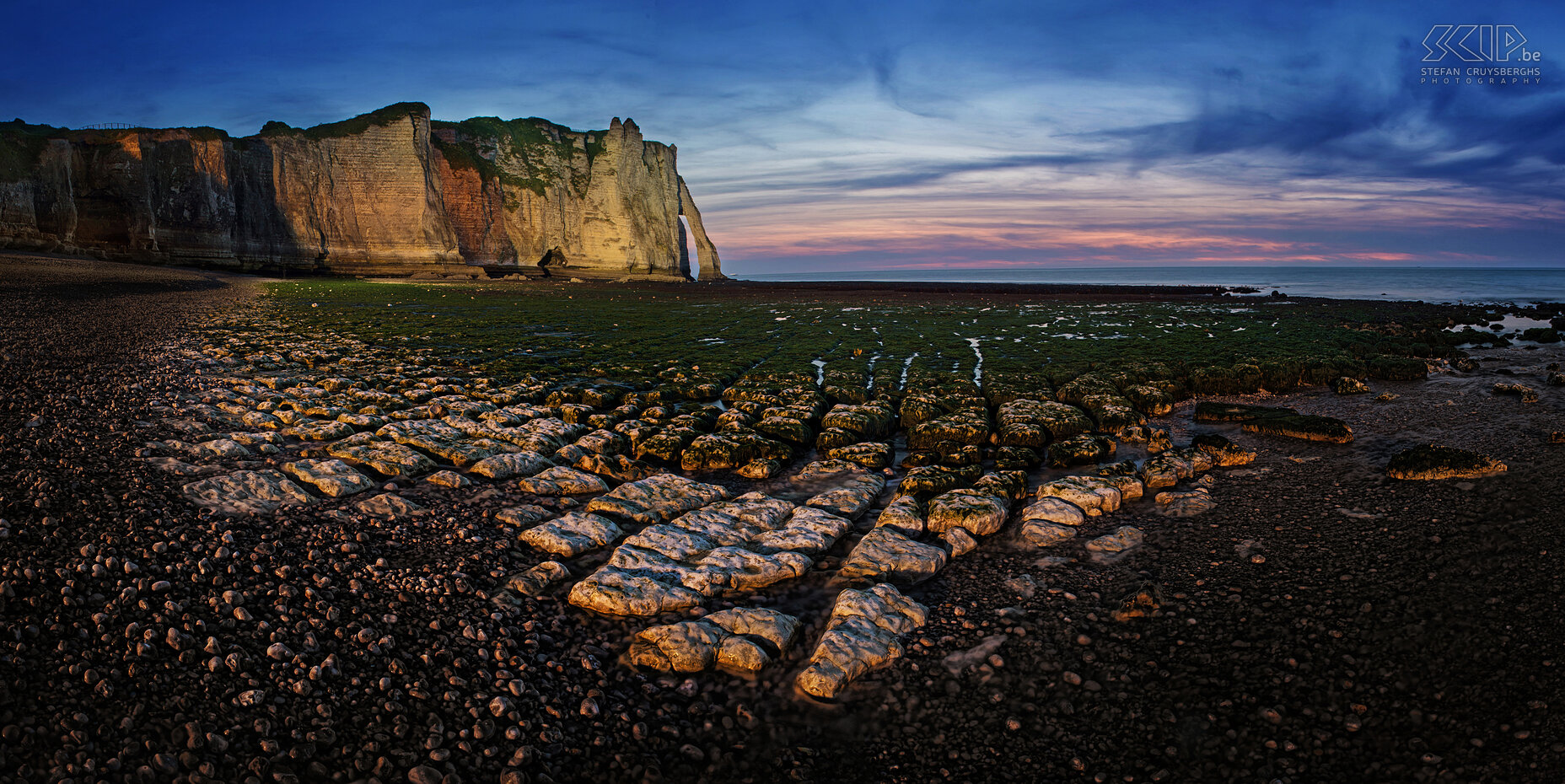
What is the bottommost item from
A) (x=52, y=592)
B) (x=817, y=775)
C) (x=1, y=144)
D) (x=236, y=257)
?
(x=817, y=775)

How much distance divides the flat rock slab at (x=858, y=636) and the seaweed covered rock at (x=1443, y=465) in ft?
28.2

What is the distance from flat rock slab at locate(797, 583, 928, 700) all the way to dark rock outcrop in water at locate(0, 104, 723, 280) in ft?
314

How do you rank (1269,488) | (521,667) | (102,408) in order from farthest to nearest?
(102,408) < (1269,488) < (521,667)

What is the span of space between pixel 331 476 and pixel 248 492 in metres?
1.09

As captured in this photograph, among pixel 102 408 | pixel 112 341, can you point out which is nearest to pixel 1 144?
pixel 112 341

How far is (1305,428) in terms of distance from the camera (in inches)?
511

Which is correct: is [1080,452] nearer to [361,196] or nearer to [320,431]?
[320,431]

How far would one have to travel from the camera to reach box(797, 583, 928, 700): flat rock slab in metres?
5.71

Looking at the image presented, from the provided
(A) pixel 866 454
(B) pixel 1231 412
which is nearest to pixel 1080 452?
(A) pixel 866 454

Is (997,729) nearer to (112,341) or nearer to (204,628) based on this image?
(204,628)

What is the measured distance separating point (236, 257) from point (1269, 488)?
102 m

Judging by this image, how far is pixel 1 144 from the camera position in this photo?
2510 inches

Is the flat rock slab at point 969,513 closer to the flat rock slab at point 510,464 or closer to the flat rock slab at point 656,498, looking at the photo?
the flat rock slab at point 656,498

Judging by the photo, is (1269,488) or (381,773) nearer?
(381,773)
